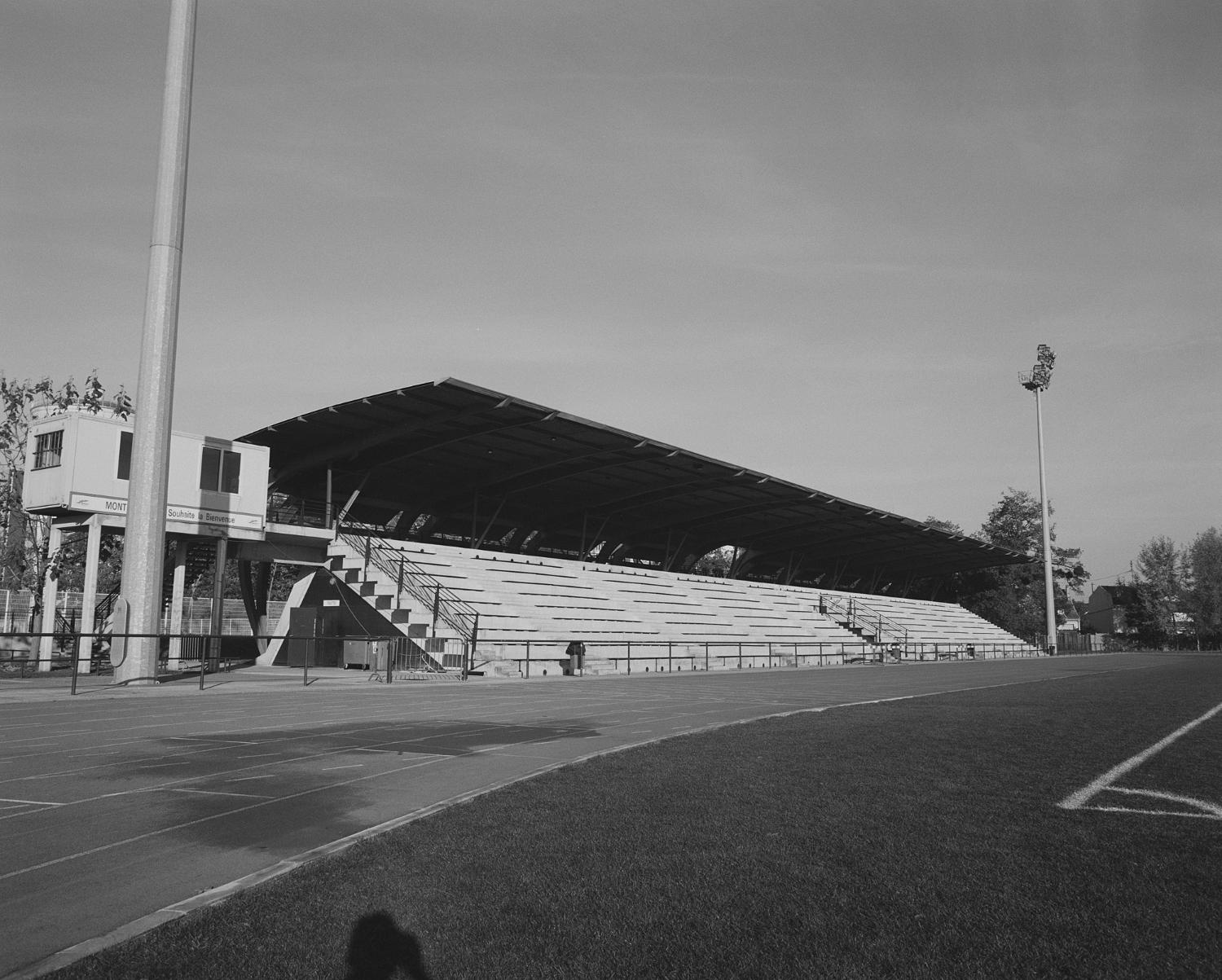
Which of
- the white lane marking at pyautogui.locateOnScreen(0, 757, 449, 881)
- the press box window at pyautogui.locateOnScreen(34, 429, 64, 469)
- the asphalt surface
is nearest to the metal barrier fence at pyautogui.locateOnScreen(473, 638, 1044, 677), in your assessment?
the asphalt surface

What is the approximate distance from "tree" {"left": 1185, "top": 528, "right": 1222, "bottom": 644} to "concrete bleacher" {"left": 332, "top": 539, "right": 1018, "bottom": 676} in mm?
51521

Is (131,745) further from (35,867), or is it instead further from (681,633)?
(681,633)

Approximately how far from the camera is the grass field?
4176 mm

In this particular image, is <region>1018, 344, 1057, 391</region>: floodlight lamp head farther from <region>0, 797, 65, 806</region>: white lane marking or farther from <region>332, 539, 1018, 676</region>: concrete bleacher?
<region>0, 797, 65, 806</region>: white lane marking

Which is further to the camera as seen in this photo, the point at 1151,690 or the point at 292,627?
the point at 292,627

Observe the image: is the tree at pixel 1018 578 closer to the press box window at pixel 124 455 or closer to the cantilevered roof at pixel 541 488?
the cantilevered roof at pixel 541 488

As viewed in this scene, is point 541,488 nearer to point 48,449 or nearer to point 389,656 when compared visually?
point 389,656

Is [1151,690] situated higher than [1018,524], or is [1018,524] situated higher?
[1018,524]

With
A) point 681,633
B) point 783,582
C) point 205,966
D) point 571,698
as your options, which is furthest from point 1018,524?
point 205,966

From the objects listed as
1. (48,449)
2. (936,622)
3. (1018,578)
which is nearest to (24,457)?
(48,449)

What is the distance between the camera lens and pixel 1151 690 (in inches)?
906

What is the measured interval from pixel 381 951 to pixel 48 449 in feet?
90.7

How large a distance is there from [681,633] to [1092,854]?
3706 centimetres

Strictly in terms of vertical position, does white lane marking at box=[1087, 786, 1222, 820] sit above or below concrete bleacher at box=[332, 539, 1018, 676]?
below
